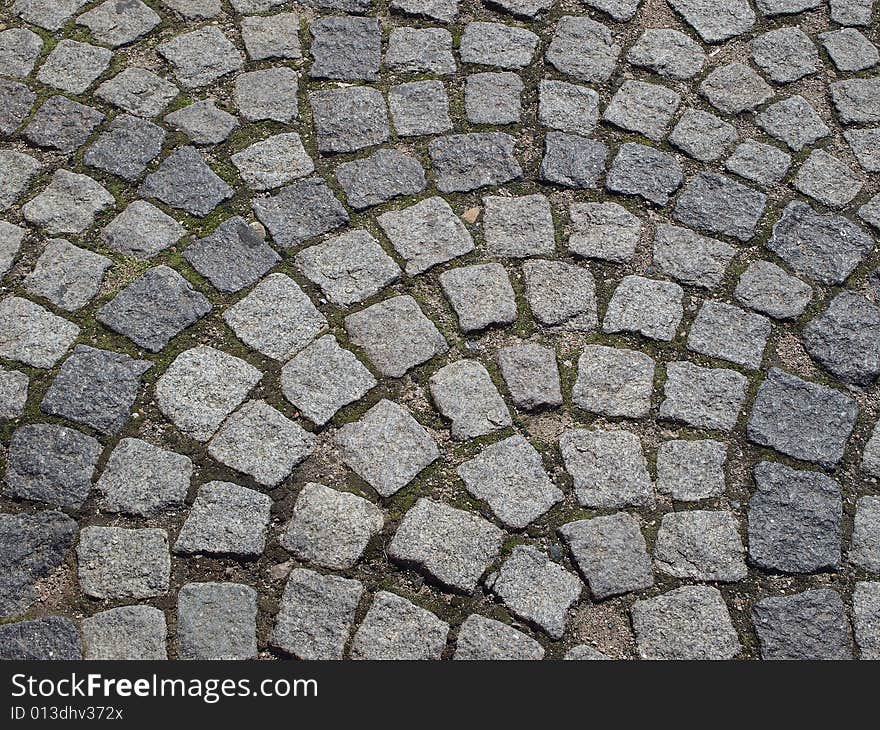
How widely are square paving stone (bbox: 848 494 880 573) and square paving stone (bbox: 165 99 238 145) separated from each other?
9.71ft

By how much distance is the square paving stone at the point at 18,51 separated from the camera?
465cm

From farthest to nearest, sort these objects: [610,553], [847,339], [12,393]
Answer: [847,339] → [12,393] → [610,553]

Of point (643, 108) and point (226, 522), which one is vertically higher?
point (643, 108)

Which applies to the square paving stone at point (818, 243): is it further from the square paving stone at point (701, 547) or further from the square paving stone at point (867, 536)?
the square paving stone at point (701, 547)

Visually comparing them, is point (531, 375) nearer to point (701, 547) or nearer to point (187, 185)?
point (701, 547)

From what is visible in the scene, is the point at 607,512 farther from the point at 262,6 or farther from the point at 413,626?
the point at 262,6

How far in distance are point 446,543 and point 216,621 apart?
77cm

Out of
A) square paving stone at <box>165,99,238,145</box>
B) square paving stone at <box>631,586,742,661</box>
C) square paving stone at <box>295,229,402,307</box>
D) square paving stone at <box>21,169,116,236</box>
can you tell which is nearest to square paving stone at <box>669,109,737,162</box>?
square paving stone at <box>295,229,402,307</box>

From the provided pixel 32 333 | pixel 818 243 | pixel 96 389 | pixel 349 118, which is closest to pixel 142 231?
pixel 32 333

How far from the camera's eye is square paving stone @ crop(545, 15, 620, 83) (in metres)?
4.83

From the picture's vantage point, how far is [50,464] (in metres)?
3.49

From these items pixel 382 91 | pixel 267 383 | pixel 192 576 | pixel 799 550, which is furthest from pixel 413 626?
pixel 382 91

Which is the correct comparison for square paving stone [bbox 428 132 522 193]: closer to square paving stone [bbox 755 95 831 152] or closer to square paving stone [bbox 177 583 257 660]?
square paving stone [bbox 755 95 831 152]

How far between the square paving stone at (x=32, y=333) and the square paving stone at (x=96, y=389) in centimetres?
7
